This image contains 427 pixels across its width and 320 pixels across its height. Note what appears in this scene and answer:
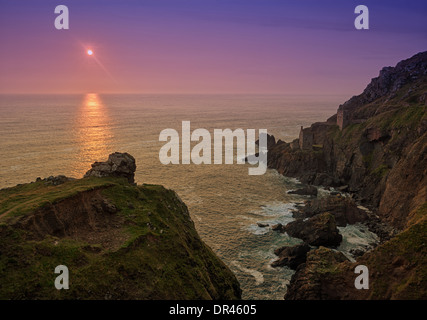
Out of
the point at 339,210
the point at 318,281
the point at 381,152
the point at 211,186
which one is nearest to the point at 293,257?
the point at 318,281

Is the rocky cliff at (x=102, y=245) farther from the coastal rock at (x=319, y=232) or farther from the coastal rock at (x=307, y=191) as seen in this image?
the coastal rock at (x=307, y=191)

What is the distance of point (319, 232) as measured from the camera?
56.8 metres

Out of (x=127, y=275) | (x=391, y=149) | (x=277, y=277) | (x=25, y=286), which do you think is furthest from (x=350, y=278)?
(x=391, y=149)

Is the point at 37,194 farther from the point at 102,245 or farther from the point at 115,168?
the point at 102,245

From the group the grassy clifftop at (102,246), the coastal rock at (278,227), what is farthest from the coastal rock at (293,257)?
the grassy clifftop at (102,246)

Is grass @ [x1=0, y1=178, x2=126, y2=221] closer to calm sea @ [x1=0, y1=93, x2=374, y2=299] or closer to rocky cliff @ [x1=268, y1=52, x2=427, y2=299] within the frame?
calm sea @ [x1=0, y1=93, x2=374, y2=299]

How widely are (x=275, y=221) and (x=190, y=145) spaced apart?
3470 inches

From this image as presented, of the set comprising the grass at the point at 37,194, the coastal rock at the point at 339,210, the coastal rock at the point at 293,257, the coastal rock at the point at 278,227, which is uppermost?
the grass at the point at 37,194

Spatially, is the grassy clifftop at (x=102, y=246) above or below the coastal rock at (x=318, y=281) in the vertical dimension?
above

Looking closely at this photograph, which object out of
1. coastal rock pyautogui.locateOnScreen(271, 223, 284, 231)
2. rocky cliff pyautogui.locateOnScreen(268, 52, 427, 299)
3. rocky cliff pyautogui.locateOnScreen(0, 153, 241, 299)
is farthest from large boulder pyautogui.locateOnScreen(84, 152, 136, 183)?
coastal rock pyautogui.locateOnScreen(271, 223, 284, 231)

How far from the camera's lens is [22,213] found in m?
31.3

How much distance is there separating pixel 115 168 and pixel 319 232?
3883 centimetres

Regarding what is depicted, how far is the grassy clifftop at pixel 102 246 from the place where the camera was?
2652 cm

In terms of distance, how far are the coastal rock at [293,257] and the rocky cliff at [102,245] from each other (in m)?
14.2
